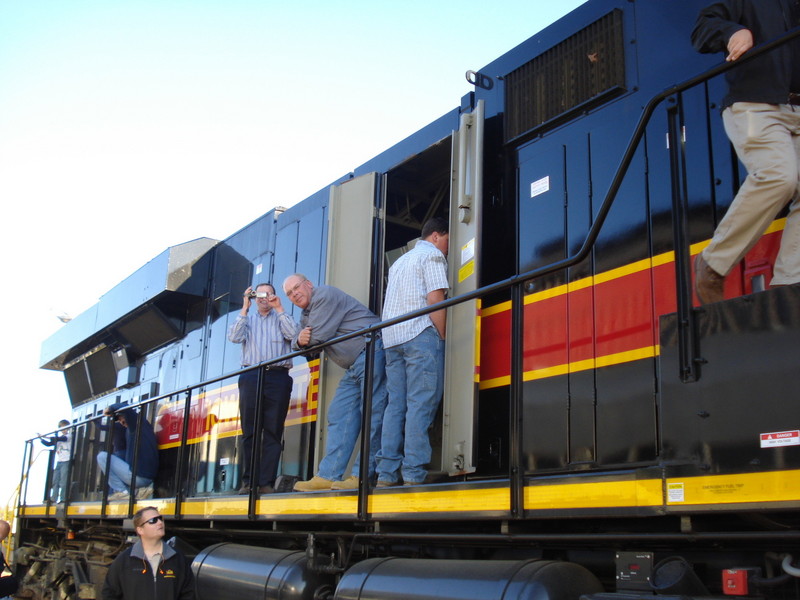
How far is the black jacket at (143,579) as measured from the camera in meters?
5.04

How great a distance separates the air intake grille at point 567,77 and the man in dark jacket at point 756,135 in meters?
1.16

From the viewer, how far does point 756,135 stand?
307cm

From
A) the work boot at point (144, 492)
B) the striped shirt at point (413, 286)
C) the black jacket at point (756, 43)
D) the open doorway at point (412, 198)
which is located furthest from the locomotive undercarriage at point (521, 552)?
the open doorway at point (412, 198)

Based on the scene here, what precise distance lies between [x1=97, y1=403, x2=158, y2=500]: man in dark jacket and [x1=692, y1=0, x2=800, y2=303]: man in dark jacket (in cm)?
592

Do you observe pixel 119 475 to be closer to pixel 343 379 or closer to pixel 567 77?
pixel 343 379

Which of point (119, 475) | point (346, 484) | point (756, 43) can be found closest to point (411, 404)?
Result: point (346, 484)

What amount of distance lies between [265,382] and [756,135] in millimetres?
3849

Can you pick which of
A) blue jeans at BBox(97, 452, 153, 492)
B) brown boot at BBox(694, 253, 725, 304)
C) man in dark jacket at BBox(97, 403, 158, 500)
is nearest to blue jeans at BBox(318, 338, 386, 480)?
brown boot at BBox(694, 253, 725, 304)

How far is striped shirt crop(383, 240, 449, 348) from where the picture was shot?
471 cm

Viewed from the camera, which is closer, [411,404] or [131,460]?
[411,404]

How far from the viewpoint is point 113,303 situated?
10461 mm

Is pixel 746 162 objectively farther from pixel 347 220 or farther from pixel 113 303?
pixel 113 303

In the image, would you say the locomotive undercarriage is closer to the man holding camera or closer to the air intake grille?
the man holding camera

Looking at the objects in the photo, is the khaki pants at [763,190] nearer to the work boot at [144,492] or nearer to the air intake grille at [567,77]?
the air intake grille at [567,77]
